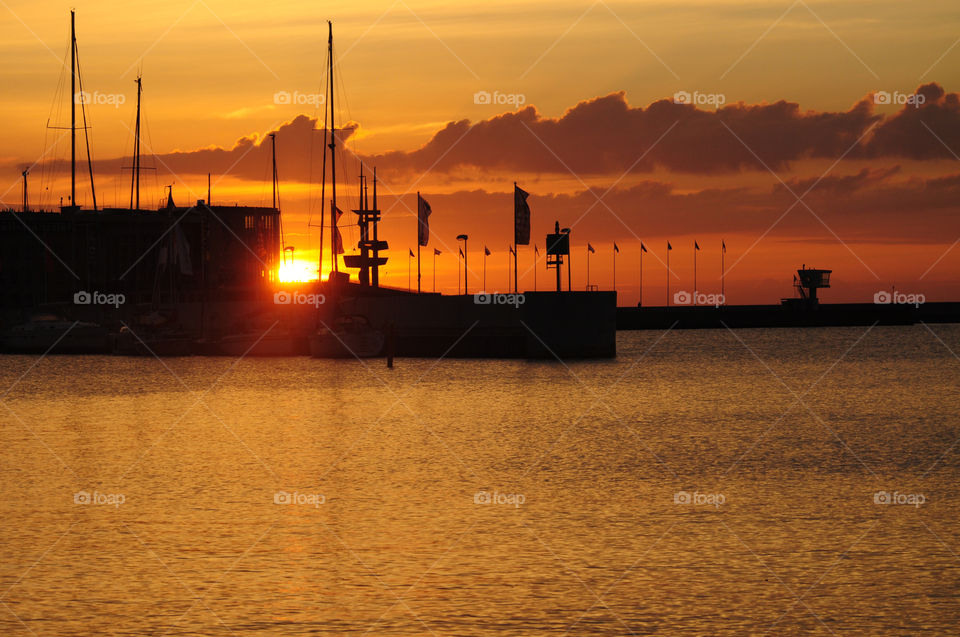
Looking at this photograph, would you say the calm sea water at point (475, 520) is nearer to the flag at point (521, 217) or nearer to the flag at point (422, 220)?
the flag at point (521, 217)

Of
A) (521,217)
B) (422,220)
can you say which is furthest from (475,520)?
(422,220)

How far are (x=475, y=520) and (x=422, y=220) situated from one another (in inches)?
3426

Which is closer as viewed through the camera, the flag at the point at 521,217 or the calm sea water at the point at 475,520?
the calm sea water at the point at 475,520

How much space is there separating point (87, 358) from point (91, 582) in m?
110

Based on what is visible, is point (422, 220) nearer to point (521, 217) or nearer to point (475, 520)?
point (521, 217)

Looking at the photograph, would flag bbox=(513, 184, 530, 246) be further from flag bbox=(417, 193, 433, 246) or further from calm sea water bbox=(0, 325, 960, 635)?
calm sea water bbox=(0, 325, 960, 635)

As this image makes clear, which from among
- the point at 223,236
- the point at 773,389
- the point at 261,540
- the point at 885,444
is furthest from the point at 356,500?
the point at 223,236

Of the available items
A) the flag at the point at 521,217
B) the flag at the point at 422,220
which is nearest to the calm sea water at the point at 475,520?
the flag at the point at 521,217

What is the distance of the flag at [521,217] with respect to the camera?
9750 cm

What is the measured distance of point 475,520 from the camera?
1051 inches

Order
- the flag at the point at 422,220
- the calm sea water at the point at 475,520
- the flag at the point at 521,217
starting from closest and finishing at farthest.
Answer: the calm sea water at the point at 475,520 < the flag at the point at 521,217 < the flag at the point at 422,220

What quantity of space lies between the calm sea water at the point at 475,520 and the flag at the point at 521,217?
3710 centimetres

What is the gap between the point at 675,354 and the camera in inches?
5906

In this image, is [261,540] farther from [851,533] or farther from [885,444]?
[885,444]
